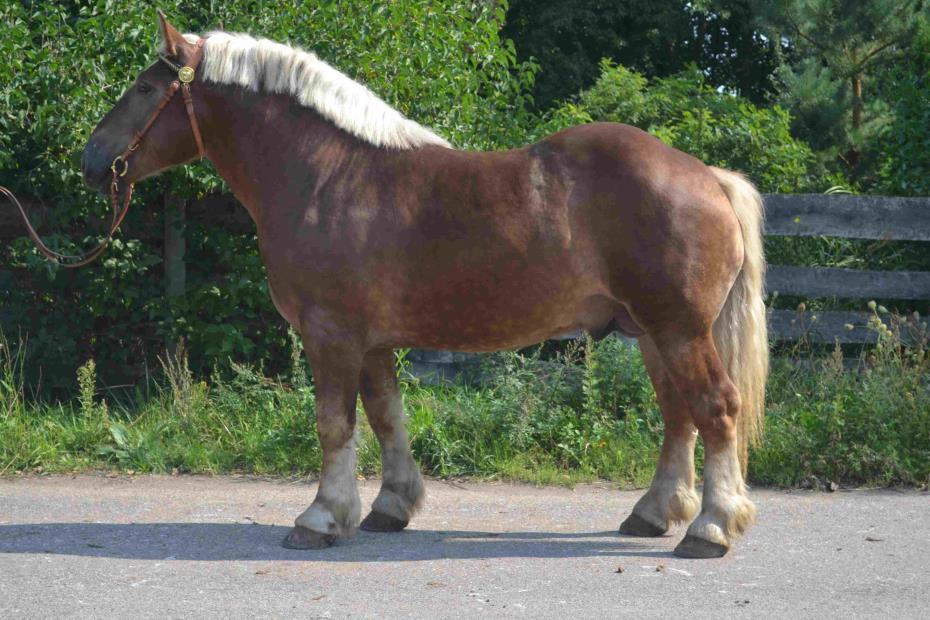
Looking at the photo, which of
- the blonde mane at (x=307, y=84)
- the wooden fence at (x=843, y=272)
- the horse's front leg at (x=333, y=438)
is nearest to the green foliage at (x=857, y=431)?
the wooden fence at (x=843, y=272)

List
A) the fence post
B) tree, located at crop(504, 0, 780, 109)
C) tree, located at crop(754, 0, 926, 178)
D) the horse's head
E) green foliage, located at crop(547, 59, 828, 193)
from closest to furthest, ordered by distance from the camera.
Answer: the horse's head → the fence post → green foliage, located at crop(547, 59, 828, 193) → tree, located at crop(754, 0, 926, 178) → tree, located at crop(504, 0, 780, 109)

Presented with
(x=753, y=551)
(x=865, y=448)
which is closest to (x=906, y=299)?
(x=865, y=448)

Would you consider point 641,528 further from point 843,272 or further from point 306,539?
point 843,272

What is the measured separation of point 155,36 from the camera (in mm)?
7500

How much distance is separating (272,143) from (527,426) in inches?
102

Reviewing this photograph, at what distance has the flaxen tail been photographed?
539 centimetres

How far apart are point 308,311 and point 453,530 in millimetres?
1308

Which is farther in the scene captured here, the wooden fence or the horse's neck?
the wooden fence

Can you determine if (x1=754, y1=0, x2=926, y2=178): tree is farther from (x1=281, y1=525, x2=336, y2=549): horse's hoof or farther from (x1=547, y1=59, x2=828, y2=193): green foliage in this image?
(x1=281, y1=525, x2=336, y2=549): horse's hoof

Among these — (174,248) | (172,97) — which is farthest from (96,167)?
(174,248)

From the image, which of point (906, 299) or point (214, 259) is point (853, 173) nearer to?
point (906, 299)

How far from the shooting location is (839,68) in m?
13.0

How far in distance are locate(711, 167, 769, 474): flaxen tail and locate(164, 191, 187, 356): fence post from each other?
4204mm

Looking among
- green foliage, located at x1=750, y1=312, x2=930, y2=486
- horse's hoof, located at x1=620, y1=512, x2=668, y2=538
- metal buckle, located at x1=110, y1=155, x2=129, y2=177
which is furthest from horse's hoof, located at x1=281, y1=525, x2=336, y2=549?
green foliage, located at x1=750, y1=312, x2=930, y2=486
